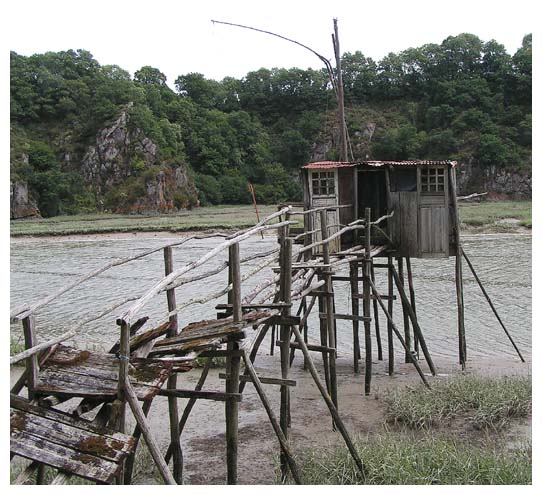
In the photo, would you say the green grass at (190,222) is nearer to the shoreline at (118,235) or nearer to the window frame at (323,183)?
the shoreline at (118,235)

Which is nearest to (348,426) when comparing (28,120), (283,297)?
(283,297)

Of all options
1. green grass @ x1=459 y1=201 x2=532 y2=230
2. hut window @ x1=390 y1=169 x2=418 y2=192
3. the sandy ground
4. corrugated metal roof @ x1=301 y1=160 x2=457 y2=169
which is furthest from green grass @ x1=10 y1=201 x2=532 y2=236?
the sandy ground

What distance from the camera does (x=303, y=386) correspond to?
520 inches

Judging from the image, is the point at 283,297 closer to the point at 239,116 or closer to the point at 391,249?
the point at 391,249

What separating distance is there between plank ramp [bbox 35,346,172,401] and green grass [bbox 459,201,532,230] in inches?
1365

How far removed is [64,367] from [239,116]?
70556 millimetres

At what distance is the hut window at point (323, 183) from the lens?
13891 mm

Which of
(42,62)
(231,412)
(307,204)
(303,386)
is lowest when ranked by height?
(303,386)

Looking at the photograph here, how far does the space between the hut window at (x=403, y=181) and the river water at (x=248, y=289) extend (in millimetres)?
4051

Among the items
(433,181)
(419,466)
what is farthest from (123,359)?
(433,181)

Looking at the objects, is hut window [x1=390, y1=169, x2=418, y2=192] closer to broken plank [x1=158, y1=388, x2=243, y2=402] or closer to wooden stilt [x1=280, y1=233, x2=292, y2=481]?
wooden stilt [x1=280, y1=233, x2=292, y2=481]

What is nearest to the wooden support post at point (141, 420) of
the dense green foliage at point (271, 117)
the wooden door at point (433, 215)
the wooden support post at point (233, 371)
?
the wooden support post at point (233, 371)

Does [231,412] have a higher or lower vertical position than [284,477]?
higher

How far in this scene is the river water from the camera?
17609 millimetres
